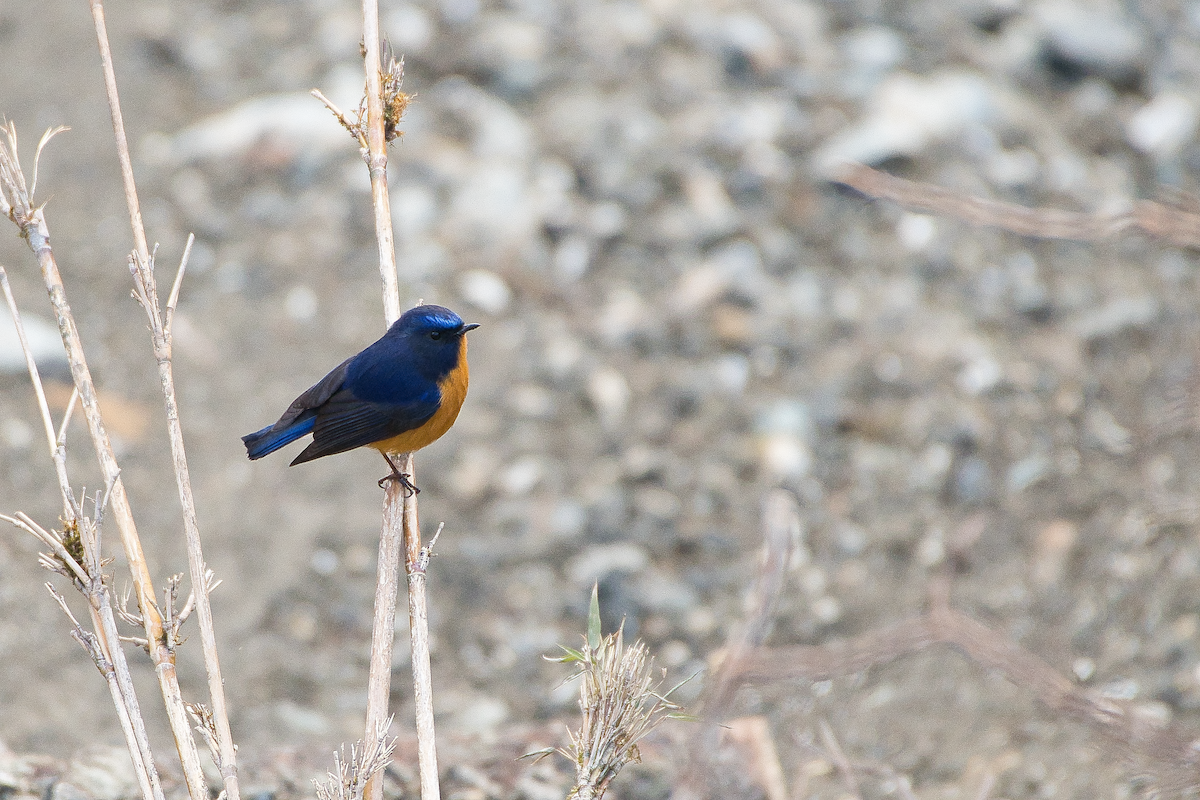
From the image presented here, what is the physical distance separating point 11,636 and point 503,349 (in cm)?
218

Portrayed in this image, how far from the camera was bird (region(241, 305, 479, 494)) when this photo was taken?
296cm

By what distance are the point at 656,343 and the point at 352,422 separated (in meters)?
2.22

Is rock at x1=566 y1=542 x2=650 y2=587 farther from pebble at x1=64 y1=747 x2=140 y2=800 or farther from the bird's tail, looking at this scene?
pebble at x1=64 y1=747 x2=140 y2=800

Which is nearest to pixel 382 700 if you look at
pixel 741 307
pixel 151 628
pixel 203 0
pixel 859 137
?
pixel 151 628

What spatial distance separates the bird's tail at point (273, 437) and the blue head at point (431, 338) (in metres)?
0.31

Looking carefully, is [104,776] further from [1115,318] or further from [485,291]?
[1115,318]

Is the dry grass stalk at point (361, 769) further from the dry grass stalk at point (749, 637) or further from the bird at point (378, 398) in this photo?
the bird at point (378, 398)

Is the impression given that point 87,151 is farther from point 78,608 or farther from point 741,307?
point 741,307

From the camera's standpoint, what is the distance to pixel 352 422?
Result: 2.98 meters

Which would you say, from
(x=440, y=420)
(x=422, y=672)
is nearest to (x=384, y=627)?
(x=422, y=672)

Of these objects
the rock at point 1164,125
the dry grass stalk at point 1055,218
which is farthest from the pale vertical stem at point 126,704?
the rock at point 1164,125

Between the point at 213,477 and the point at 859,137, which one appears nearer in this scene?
the point at 213,477

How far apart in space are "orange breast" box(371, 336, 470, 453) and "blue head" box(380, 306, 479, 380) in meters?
0.03

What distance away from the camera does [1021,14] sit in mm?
6199
